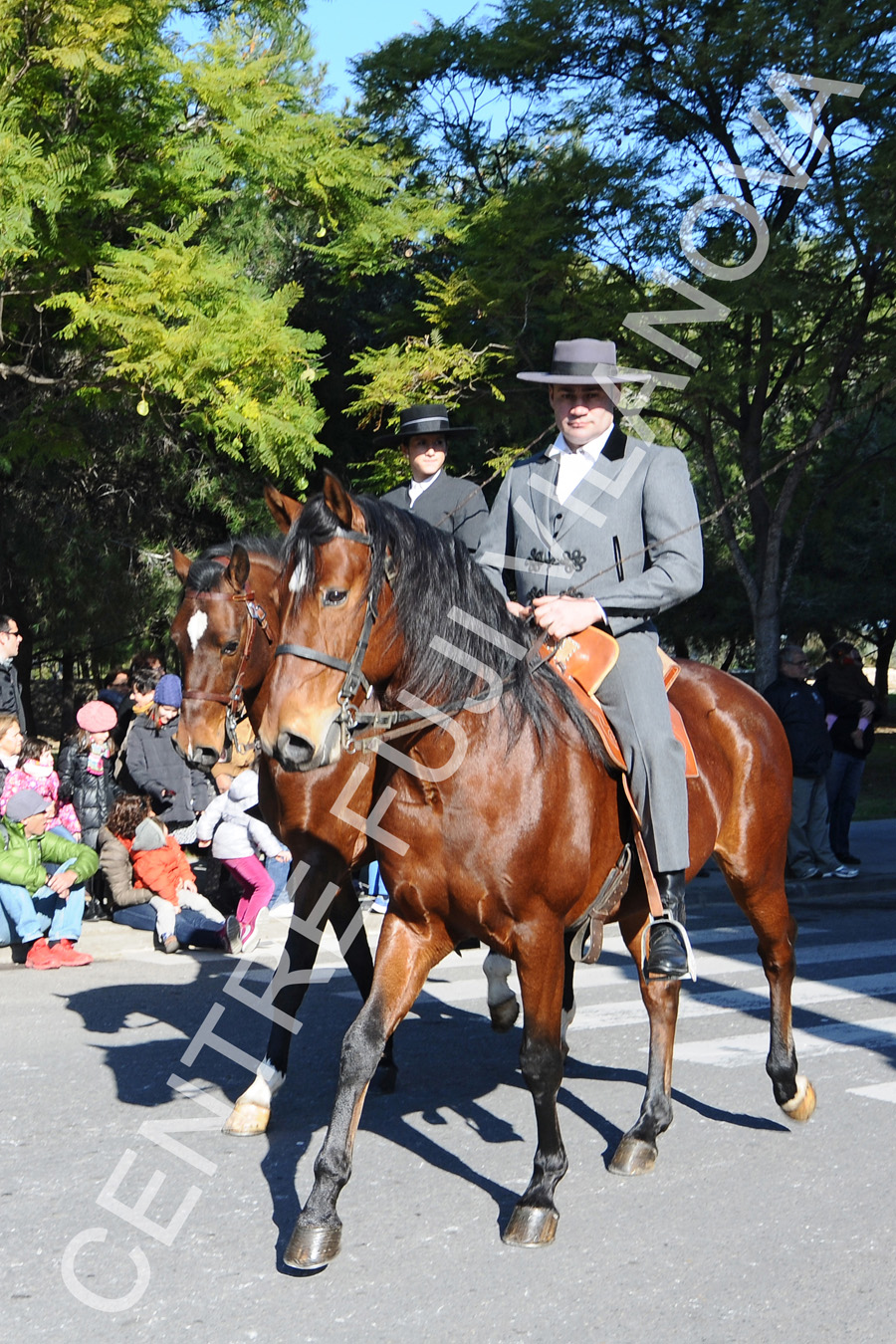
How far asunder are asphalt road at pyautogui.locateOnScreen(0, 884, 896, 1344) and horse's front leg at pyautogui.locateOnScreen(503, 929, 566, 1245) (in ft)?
0.73

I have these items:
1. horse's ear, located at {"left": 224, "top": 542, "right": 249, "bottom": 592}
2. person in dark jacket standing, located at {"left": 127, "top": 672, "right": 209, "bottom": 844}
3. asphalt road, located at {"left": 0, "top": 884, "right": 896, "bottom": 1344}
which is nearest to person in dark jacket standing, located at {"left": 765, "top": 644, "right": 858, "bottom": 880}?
asphalt road, located at {"left": 0, "top": 884, "right": 896, "bottom": 1344}

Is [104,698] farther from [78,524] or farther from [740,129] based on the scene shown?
[740,129]

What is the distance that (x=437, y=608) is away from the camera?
14.3 feet

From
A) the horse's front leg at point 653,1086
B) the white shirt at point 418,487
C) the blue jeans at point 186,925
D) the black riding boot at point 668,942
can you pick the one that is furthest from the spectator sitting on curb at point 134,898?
the black riding boot at point 668,942

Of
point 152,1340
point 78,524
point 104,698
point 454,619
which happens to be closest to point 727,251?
point 104,698

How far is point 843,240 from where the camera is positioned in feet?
43.6

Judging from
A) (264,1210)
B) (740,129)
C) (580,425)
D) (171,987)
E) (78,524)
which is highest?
(740,129)

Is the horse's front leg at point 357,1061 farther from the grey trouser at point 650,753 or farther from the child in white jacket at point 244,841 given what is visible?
the child in white jacket at point 244,841

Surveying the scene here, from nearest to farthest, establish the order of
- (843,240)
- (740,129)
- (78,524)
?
(843,240) → (740,129) → (78,524)

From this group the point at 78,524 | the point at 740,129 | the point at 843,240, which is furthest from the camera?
the point at 78,524

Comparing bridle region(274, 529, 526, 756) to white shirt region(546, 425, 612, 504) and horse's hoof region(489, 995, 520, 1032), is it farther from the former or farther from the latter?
horse's hoof region(489, 995, 520, 1032)

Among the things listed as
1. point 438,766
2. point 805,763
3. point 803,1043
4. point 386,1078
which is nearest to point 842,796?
point 805,763

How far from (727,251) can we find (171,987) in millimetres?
8856

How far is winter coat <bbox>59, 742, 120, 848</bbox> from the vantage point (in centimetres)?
1077
